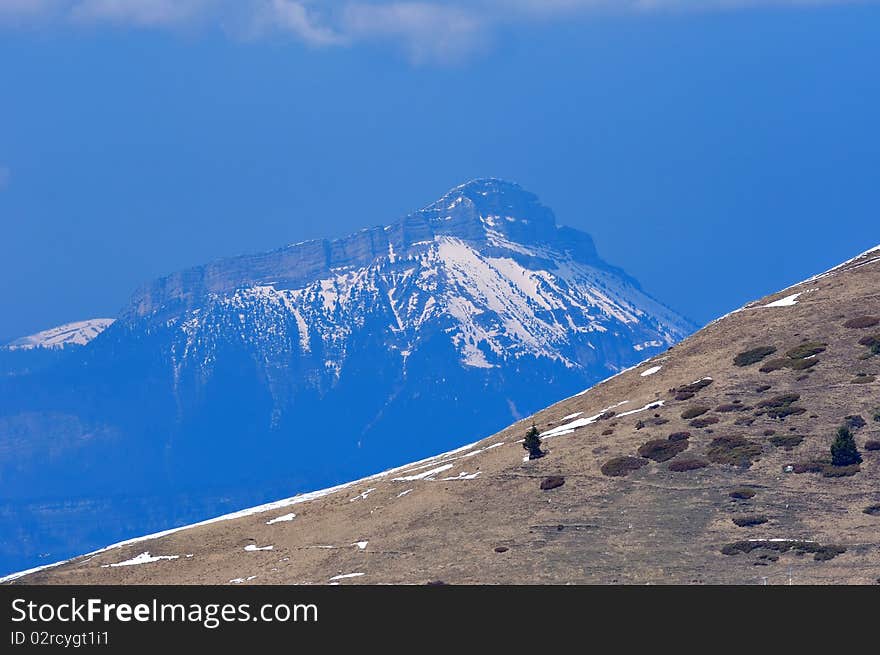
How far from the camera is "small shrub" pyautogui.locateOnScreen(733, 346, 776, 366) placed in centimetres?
14312

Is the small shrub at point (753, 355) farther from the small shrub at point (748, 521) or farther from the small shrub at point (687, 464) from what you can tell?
the small shrub at point (748, 521)

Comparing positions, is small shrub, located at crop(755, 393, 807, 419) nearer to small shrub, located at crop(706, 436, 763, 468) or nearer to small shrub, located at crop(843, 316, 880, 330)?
small shrub, located at crop(706, 436, 763, 468)

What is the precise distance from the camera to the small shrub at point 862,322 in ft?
468

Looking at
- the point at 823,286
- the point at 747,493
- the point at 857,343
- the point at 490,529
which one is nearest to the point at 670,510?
the point at 747,493

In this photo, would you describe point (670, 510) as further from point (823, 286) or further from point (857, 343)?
point (823, 286)

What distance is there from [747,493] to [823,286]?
52456 mm

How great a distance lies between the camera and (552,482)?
124688 millimetres

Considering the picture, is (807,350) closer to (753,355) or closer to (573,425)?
(753,355)

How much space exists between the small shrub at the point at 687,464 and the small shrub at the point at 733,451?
754 millimetres

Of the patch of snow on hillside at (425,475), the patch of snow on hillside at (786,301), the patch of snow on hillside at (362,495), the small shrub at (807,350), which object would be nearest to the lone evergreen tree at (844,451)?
the small shrub at (807,350)
